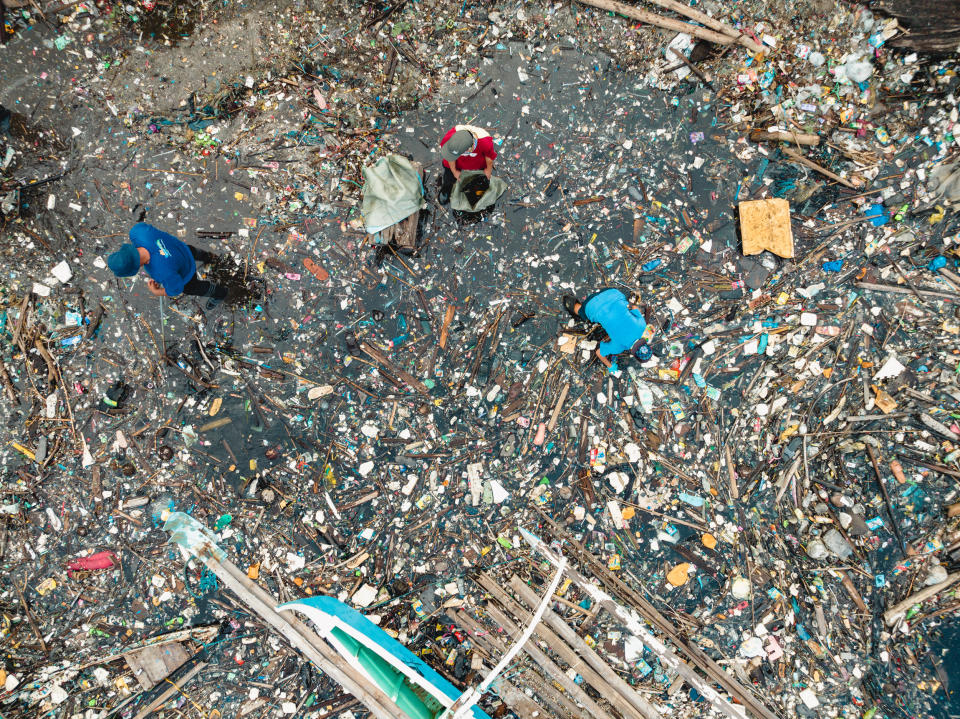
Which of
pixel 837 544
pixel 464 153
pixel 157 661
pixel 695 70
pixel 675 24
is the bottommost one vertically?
pixel 157 661

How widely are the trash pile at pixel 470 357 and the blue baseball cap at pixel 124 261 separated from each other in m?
0.95

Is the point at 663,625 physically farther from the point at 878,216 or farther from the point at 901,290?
the point at 878,216

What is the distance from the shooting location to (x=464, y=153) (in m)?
3.67

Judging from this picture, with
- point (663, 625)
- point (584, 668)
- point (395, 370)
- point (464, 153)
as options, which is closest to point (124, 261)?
point (395, 370)

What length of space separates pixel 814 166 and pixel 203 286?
5.39 m

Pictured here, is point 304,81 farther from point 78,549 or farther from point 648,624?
point 648,624

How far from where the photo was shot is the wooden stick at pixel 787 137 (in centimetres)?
419

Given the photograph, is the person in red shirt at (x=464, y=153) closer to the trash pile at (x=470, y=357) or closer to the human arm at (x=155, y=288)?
the trash pile at (x=470, y=357)

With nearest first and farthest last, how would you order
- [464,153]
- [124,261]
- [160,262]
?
[124,261]
[160,262]
[464,153]

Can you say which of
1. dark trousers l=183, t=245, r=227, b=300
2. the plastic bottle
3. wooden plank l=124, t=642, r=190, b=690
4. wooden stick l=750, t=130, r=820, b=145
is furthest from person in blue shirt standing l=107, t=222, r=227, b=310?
the plastic bottle

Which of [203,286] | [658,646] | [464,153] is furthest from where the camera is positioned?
[203,286]

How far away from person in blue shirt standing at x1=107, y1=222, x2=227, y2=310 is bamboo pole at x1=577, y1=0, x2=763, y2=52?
13.1ft

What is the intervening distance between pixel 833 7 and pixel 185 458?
681 centimetres

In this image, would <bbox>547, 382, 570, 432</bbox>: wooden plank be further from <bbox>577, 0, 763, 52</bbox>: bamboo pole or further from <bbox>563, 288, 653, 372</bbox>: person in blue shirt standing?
<bbox>577, 0, 763, 52</bbox>: bamboo pole
